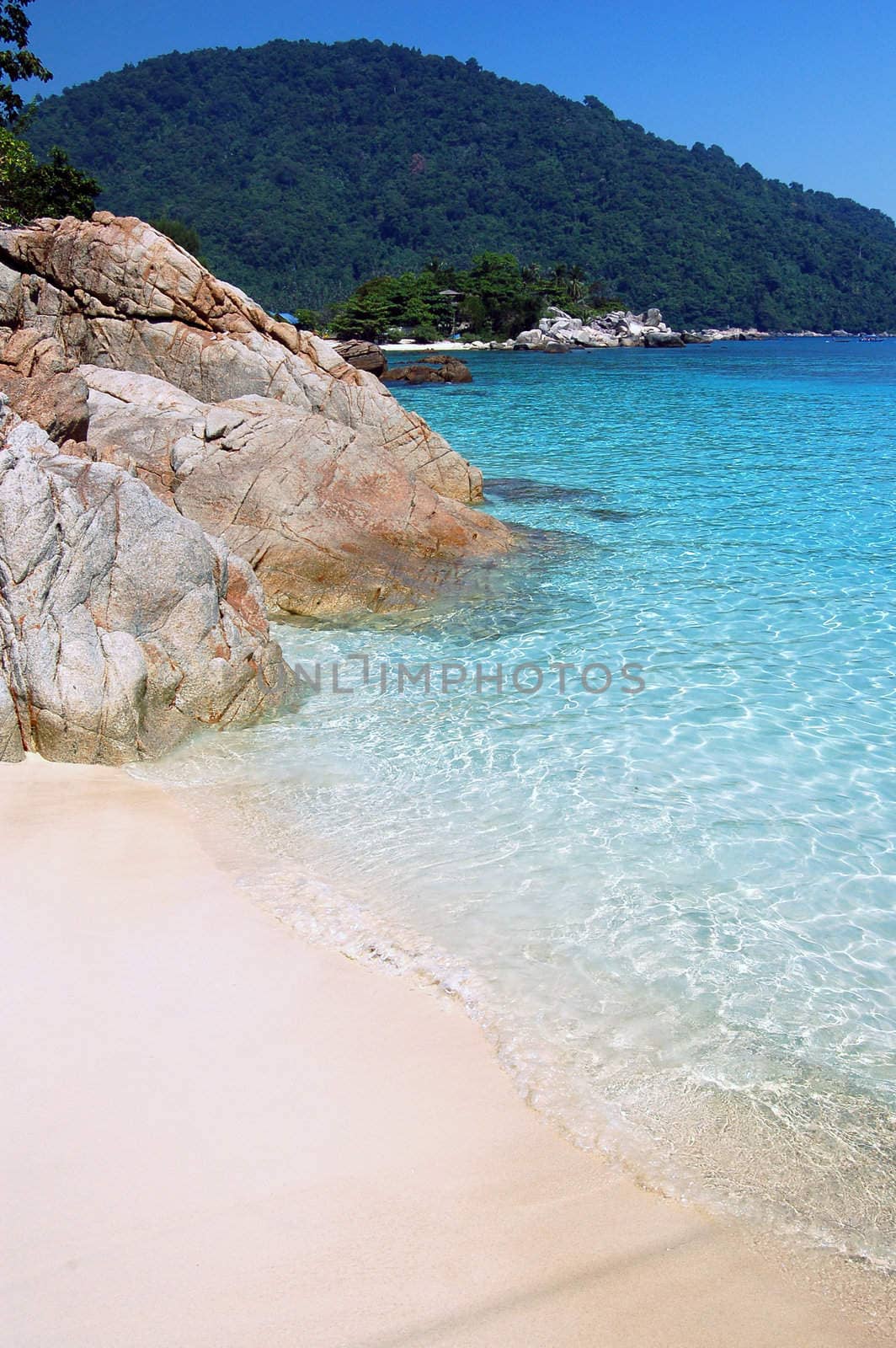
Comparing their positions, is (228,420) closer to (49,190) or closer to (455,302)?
(49,190)

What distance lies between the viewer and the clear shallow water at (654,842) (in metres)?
4.62

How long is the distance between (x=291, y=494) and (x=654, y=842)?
7604 mm

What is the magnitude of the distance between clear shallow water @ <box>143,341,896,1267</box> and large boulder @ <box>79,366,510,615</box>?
2.94 feet

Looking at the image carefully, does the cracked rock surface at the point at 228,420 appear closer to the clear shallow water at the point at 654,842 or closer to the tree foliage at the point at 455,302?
the clear shallow water at the point at 654,842

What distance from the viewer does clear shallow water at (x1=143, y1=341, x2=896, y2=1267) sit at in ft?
15.2

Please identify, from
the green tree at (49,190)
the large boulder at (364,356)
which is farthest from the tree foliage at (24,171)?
the large boulder at (364,356)

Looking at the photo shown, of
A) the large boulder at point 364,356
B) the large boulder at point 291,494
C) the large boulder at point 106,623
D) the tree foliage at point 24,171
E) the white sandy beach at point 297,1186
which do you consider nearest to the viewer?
the white sandy beach at point 297,1186

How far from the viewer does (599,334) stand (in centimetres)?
11112

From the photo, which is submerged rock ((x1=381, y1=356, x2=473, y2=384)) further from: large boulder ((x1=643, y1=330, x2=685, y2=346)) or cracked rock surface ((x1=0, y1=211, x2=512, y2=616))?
large boulder ((x1=643, y1=330, x2=685, y2=346))

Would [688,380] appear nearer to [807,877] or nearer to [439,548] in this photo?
[439,548]

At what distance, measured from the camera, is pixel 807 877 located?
6676 mm

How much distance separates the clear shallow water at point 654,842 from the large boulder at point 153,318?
517 cm

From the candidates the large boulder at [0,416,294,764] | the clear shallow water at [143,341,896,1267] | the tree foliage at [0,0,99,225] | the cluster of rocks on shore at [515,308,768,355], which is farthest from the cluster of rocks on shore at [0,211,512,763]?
the cluster of rocks on shore at [515,308,768,355]

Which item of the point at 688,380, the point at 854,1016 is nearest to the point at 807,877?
the point at 854,1016
